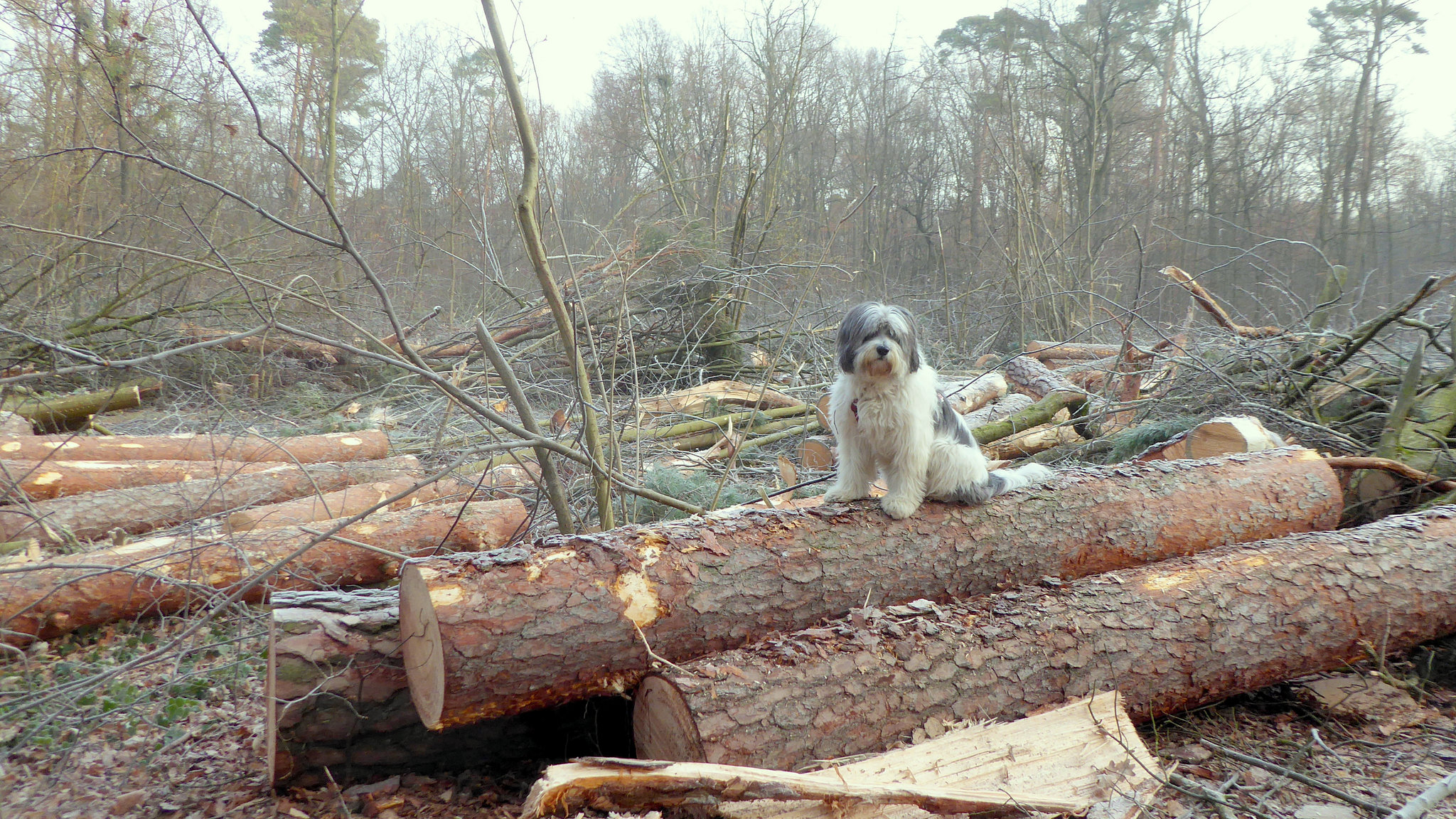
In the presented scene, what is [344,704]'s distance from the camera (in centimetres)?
326

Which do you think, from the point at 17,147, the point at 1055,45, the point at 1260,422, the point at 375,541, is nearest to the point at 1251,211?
the point at 1055,45

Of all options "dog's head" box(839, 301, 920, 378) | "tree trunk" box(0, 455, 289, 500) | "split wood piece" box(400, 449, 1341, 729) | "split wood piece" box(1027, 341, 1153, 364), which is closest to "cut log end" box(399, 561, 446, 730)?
"split wood piece" box(400, 449, 1341, 729)

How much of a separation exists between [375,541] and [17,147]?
892 cm

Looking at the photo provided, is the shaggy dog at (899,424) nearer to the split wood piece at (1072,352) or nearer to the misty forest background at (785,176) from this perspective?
the misty forest background at (785,176)

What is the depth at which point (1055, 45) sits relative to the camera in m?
21.2

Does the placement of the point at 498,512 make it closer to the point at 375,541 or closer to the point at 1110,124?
the point at 375,541

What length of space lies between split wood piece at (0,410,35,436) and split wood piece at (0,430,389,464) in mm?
Result: 656

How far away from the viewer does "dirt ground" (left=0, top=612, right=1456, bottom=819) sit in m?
3.15

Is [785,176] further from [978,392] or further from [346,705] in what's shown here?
[346,705]

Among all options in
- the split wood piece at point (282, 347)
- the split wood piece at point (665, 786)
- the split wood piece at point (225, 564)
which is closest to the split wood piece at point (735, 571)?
the split wood piece at point (665, 786)

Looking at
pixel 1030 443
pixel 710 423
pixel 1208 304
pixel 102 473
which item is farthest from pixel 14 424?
pixel 1208 304

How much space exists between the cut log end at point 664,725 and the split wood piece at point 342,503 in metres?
3.15

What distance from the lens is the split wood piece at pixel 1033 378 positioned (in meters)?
9.41

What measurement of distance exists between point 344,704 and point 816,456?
5397mm
